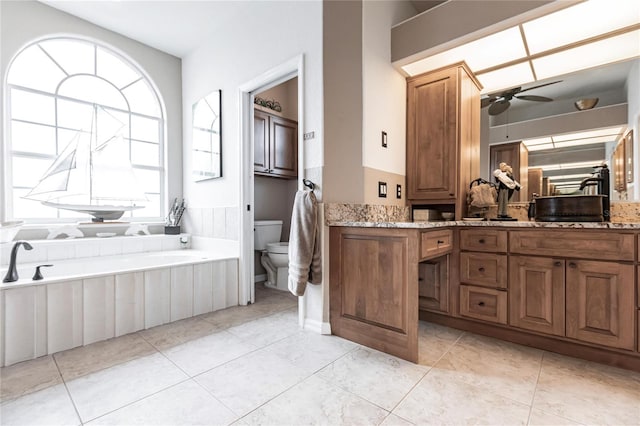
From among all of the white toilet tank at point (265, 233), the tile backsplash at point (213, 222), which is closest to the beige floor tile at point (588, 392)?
the tile backsplash at point (213, 222)

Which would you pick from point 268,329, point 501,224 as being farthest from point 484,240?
point 268,329

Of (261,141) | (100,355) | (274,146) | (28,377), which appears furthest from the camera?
(274,146)

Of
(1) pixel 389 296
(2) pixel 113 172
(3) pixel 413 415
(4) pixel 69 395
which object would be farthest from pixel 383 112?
(2) pixel 113 172

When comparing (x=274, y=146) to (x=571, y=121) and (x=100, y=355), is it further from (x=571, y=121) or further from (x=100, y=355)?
(x=571, y=121)

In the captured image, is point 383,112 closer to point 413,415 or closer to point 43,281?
point 413,415

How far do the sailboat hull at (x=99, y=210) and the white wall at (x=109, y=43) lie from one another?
0.43 meters

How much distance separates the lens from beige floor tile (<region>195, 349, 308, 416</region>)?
1.36 metres

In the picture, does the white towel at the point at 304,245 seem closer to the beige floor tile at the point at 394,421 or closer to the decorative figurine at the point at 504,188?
the beige floor tile at the point at 394,421

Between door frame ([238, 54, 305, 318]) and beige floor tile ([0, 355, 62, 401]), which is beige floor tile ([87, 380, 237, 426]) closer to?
beige floor tile ([0, 355, 62, 401])

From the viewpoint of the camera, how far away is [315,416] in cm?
125

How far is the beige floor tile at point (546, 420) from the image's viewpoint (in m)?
1.21

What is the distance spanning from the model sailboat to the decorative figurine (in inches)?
144

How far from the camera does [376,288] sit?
1901mm

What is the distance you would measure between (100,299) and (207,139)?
1954 millimetres
